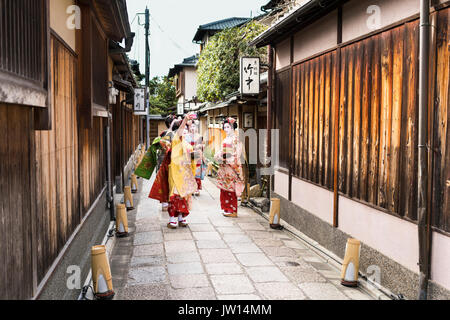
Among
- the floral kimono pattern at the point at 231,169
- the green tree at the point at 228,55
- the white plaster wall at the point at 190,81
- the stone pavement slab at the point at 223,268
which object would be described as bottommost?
the stone pavement slab at the point at 223,268

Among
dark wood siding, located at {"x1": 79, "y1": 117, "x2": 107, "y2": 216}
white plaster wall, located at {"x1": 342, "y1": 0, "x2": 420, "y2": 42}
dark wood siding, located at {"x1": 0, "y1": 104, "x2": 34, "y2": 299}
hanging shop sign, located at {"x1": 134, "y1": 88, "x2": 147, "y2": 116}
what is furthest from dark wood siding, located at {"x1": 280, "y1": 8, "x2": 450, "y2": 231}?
hanging shop sign, located at {"x1": 134, "y1": 88, "x2": 147, "y2": 116}

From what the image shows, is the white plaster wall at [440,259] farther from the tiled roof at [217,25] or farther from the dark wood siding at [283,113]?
the tiled roof at [217,25]

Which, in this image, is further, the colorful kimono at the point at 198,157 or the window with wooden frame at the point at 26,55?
the colorful kimono at the point at 198,157

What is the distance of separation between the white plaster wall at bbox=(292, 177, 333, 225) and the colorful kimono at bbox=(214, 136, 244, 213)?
1.98m

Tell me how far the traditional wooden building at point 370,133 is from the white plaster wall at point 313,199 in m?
0.02

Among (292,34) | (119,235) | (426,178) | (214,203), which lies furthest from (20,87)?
(214,203)

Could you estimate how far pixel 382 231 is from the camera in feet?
20.6

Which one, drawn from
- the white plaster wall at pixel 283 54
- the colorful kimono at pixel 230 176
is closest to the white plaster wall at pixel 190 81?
the white plaster wall at pixel 283 54

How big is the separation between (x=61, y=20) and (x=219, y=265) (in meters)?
4.62

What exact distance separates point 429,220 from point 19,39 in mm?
4597

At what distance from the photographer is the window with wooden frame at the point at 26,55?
2.83 meters

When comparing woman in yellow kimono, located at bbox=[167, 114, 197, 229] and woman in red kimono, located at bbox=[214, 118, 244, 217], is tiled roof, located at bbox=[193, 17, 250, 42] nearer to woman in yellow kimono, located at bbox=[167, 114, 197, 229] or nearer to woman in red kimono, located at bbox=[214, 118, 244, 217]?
woman in red kimono, located at bbox=[214, 118, 244, 217]

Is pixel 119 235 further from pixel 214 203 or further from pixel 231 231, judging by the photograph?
pixel 214 203

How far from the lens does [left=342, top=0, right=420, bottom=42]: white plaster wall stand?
5.66m
